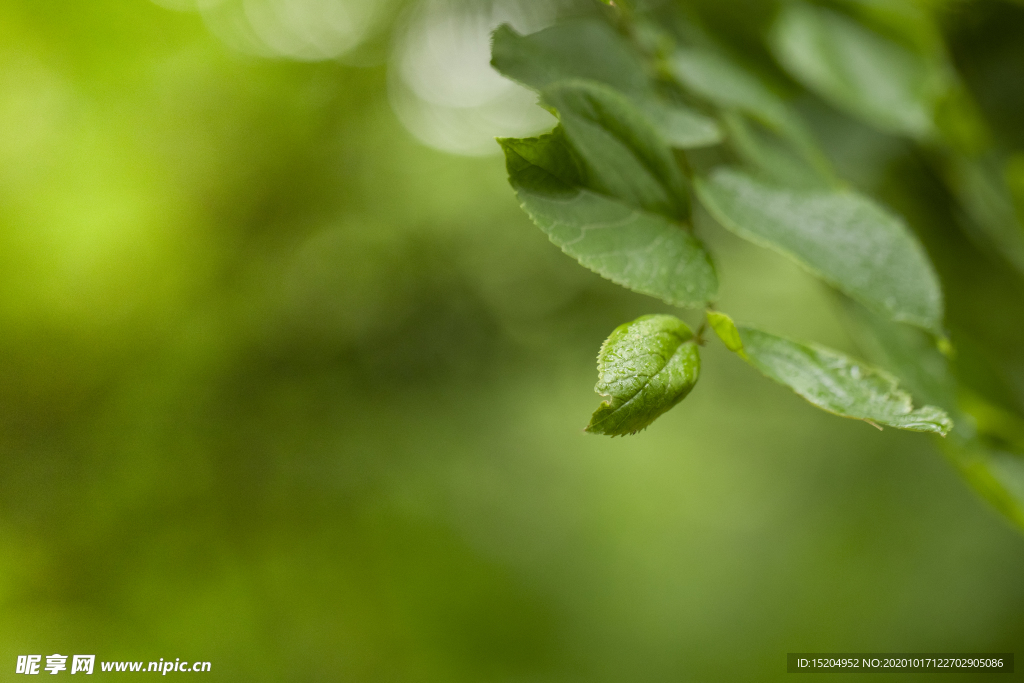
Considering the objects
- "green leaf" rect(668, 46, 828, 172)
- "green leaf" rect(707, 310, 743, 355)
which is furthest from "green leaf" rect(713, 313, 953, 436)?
"green leaf" rect(668, 46, 828, 172)

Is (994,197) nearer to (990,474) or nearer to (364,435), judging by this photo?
(990,474)

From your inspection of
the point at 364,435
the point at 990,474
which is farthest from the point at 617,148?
the point at 364,435

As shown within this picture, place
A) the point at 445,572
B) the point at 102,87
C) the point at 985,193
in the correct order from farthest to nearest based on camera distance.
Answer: the point at 445,572 < the point at 102,87 < the point at 985,193

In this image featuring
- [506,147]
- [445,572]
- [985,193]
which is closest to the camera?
[506,147]

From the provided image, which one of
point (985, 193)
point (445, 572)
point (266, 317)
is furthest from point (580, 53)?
point (445, 572)

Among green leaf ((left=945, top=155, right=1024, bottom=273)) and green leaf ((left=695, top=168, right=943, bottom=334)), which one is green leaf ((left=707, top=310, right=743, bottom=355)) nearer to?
green leaf ((left=695, top=168, right=943, bottom=334))

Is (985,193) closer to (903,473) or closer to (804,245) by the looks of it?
(804,245)

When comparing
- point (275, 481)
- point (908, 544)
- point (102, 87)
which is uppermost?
point (102, 87)
